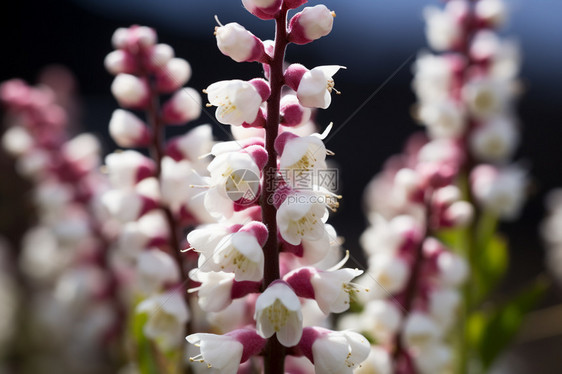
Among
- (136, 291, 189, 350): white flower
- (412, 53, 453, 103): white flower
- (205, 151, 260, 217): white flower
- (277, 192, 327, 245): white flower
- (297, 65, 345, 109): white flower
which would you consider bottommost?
(136, 291, 189, 350): white flower

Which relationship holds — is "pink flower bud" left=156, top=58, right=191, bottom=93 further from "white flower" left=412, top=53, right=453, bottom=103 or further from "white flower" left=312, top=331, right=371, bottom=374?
"white flower" left=412, top=53, right=453, bottom=103

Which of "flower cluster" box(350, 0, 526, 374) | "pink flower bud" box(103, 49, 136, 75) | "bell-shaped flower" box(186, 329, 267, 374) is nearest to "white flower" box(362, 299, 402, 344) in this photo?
"flower cluster" box(350, 0, 526, 374)

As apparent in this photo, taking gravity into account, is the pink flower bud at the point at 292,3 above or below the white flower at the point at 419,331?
above

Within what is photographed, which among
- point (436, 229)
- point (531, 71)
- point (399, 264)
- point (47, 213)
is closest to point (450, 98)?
point (436, 229)

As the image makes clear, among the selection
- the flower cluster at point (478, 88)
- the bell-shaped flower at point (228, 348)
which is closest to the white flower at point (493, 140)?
the flower cluster at point (478, 88)

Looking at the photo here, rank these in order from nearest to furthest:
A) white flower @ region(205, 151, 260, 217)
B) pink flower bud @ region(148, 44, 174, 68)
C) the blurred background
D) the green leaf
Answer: white flower @ region(205, 151, 260, 217) < pink flower bud @ region(148, 44, 174, 68) < the green leaf < the blurred background

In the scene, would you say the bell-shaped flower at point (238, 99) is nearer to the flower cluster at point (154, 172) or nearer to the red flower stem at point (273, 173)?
the red flower stem at point (273, 173)

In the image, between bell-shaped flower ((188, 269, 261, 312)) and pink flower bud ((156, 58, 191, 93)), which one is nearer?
bell-shaped flower ((188, 269, 261, 312))
